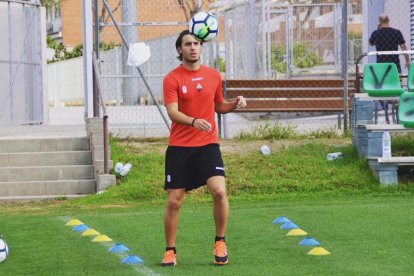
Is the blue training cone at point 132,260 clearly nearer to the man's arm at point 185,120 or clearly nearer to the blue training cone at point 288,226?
the man's arm at point 185,120

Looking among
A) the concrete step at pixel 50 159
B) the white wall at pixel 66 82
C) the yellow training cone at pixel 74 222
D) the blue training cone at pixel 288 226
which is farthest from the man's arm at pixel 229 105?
the white wall at pixel 66 82

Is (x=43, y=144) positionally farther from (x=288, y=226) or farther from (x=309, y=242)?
(x=309, y=242)

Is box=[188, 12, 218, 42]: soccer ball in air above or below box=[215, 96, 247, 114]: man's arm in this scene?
above

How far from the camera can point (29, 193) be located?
17.2m

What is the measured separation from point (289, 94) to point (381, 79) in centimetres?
336

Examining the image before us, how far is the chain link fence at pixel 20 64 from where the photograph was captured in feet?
69.3

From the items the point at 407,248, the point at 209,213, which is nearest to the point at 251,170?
the point at 209,213

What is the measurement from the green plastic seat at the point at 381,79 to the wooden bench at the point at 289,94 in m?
2.67

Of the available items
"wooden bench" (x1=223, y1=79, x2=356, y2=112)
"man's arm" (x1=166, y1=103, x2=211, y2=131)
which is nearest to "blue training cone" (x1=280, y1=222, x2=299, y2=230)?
"man's arm" (x1=166, y1=103, x2=211, y2=131)

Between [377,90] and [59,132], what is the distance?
5.76 meters

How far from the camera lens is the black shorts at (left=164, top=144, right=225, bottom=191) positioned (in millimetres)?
8945

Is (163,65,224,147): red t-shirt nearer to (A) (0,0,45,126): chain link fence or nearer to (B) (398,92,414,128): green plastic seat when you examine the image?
(B) (398,92,414,128): green plastic seat

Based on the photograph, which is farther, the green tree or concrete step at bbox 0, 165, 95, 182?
the green tree

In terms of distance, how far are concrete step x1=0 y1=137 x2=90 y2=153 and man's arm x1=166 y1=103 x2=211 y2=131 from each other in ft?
30.2
